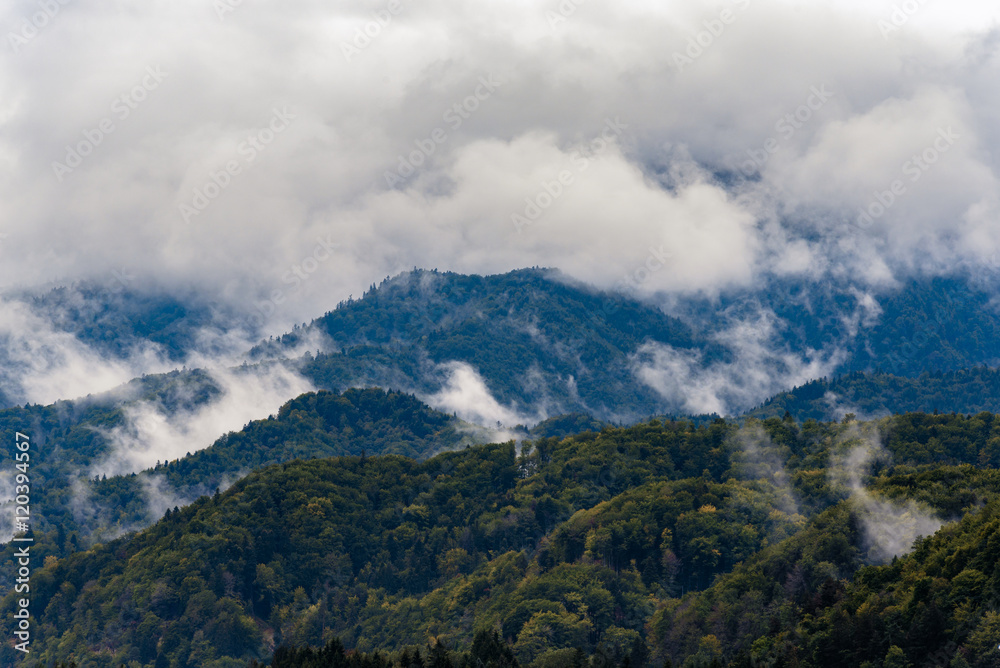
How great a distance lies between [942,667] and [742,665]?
34328 mm

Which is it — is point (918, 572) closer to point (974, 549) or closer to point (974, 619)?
point (974, 549)

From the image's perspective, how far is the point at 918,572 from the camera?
19850 centimetres

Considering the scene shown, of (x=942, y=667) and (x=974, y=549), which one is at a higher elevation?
(x=974, y=549)

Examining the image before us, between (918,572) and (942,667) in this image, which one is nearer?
(942,667)

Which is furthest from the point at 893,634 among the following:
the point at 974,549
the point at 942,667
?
the point at 974,549

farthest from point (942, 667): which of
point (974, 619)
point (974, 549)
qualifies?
point (974, 549)

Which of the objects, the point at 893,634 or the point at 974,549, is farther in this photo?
the point at 974,549

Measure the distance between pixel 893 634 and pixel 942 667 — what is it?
9.39 metres

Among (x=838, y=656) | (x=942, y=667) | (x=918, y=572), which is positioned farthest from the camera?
(x=918, y=572)

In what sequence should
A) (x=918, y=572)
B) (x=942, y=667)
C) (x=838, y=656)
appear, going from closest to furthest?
(x=942, y=667) → (x=838, y=656) → (x=918, y=572)

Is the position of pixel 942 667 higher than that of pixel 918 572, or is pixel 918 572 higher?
pixel 918 572

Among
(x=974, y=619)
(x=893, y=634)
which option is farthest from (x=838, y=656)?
(x=974, y=619)

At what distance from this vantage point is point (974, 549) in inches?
7456

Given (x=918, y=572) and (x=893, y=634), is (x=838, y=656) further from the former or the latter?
(x=918, y=572)
